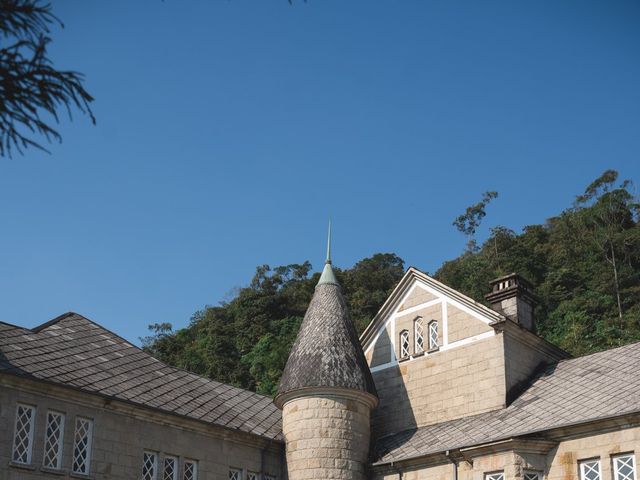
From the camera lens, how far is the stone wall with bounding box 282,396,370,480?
71.4 ft

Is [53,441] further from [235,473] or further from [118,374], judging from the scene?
[235,473]

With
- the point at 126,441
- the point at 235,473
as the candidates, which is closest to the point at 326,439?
the point at 235,473

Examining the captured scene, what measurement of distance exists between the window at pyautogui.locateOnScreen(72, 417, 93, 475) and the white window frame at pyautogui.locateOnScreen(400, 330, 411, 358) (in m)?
9.73

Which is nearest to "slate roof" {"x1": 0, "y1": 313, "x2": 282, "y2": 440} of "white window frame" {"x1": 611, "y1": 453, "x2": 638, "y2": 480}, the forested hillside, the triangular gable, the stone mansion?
the stone mansion

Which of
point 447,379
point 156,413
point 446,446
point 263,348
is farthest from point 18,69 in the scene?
point 263,348

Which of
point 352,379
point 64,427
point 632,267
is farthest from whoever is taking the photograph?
point 632,267

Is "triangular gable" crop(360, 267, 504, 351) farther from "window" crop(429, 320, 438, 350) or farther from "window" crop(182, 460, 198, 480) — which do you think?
"window" crop(182, 460, 198, 480)

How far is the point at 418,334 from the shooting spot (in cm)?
2536

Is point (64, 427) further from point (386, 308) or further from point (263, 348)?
point (263, 348)

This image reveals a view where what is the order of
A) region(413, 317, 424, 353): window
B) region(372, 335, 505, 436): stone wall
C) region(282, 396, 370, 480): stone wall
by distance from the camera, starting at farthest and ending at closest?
region(413, 317, 424, 353): window → region(372, 335, 505, 436): stone wall → region(282, 396, 370, 480): stone wall

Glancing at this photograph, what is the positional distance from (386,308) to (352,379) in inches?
161

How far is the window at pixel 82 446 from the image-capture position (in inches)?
746

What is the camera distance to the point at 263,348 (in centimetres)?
5125

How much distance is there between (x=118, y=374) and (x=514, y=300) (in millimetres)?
11590
